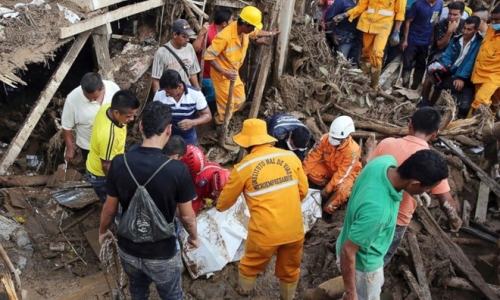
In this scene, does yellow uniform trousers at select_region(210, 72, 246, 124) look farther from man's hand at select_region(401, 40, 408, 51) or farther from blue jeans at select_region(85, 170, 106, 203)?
man's hand at select_region(401, 40, 408, 51)

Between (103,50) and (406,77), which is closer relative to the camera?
(103,50)

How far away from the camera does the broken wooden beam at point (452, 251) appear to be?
4264mm

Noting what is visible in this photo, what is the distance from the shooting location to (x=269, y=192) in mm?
3801

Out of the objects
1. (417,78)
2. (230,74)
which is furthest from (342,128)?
(417,78)

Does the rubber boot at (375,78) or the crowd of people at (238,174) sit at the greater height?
the crowd of people at (238,174)

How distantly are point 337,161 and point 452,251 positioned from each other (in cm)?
155

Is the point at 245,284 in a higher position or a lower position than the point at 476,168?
lower

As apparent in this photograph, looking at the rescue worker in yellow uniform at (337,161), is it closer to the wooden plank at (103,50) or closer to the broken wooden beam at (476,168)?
the broken wooden beam at (476,168)

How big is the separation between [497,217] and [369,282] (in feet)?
8.98

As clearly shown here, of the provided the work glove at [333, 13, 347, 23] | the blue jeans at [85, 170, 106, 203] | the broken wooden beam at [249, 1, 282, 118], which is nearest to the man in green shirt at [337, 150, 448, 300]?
the blue jeans at [85, 170, 106, 203]

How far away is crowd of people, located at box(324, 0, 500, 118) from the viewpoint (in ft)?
21.4

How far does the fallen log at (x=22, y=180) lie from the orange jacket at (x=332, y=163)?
10.9ft

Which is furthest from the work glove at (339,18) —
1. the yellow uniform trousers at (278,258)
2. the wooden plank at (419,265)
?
the yellow uniform trousers at (278,258)

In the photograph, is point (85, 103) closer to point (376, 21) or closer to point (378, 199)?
point (378, 199)
